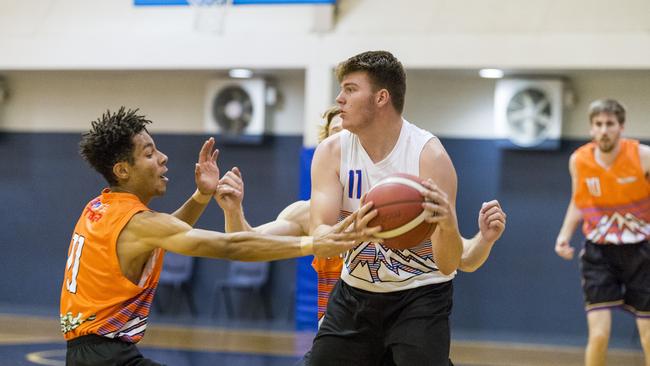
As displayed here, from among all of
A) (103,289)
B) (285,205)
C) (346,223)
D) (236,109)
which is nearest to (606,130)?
(346,223)

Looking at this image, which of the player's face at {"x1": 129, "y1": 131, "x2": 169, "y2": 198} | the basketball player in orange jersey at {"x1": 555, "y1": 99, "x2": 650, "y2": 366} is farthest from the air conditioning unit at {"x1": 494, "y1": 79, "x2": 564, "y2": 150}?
the player's face at {"x1": 129, "y1": 131, "x2": 169, "y2": 198}

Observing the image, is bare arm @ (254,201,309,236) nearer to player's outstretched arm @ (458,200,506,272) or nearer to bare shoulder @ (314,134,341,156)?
bare shoulder @ (314,134,341,156)

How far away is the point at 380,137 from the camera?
14.8 feet

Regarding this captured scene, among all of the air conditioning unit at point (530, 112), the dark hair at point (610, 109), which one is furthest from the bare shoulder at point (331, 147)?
the air conditioning unit at point (530, 112)

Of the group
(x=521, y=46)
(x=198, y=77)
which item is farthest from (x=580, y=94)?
→ (x=198, y=77)

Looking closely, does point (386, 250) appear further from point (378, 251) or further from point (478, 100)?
point (478, 100)

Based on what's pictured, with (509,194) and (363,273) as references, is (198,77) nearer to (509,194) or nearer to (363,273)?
(509,194)

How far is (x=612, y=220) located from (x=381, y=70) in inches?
148

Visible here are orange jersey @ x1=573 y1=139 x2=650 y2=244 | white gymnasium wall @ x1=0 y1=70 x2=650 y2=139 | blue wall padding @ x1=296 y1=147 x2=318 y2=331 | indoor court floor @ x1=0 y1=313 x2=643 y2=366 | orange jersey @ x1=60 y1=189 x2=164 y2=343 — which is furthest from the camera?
white gymnasium wall @ x1=0 y1=70 x2=650 y2=139

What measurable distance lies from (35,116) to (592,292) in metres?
9.79

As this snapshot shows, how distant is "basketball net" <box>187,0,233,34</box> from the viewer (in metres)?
12.0

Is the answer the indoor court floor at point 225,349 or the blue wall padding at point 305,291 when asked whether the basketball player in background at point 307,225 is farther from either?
the blue wall padding at point 305,291

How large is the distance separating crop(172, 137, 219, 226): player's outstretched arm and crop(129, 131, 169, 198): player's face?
0.33m

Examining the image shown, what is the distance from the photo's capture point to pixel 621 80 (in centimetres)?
1203
